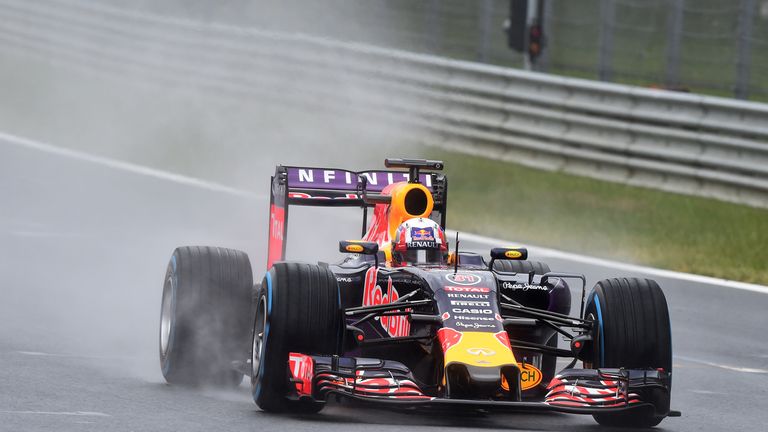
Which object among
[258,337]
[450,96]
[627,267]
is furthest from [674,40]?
[258,337]

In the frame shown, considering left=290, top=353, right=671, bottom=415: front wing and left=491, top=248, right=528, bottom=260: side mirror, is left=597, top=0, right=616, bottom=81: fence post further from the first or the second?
left=290, top=353, right=671, bottom=415: front wing

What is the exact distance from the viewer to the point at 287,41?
24.2 metres

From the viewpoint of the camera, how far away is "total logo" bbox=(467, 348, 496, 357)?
25.5ft

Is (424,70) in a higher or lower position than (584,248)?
higher

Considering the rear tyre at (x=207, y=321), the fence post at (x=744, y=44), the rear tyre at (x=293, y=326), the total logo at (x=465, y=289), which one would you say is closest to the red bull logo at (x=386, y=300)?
the total logo at (x=465, y=289)

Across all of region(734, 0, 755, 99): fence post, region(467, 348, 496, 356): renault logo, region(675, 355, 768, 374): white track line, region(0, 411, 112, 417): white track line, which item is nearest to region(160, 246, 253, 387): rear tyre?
region(0, 411, 112, 417): white track line

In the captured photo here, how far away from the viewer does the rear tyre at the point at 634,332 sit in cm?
830

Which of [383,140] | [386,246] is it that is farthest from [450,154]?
[386,246]

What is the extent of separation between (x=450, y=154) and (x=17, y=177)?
18.8 ft

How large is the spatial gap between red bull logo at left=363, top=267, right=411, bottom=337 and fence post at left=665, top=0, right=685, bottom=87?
11652 mm

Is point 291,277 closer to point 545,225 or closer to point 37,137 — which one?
point 545,225

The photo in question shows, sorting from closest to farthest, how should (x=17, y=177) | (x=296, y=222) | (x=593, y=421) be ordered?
(x=593, y=421) → (x=296, y=222) → (x=17, y=177)

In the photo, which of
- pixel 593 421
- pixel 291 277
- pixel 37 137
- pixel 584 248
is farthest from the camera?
pixel 37 137

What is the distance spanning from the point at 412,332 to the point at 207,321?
1371 mm
